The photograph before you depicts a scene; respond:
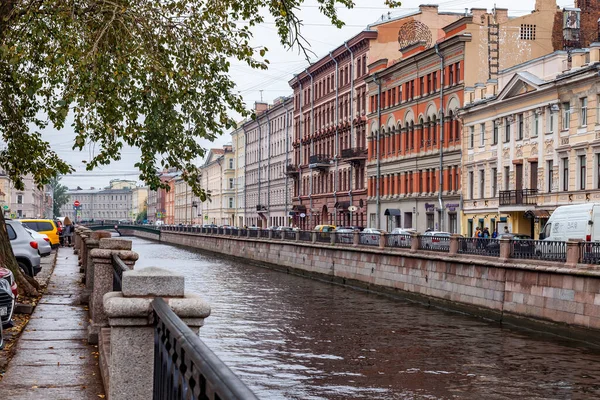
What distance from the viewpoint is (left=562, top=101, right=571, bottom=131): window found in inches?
1784

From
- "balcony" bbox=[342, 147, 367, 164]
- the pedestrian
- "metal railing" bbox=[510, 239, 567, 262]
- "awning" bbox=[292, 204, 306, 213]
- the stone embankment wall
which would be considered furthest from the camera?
"awning" bbox=[292, 204, 306, 213]

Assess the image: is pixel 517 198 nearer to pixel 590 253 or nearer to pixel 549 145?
pixel 549 145

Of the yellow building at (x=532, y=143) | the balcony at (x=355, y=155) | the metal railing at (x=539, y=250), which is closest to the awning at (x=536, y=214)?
the yellow building at (x=532, y=143)

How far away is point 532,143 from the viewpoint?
48906 mm

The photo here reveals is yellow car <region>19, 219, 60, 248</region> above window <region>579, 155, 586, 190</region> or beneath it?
beneath

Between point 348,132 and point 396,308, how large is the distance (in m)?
46.9

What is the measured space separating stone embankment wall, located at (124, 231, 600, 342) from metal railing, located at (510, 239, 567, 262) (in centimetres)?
23

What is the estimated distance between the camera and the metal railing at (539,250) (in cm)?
2505

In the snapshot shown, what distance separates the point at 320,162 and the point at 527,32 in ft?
92.1

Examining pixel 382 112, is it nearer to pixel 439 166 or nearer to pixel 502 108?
pixel 439 166

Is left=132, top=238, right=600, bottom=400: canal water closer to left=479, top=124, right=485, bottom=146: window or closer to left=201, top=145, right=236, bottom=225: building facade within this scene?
left=479, top=124, right=485, bottom=146: window

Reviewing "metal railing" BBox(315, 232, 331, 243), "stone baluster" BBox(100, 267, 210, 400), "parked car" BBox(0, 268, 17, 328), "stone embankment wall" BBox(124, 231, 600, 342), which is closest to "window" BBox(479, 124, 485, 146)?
"metal railing" BBox(315, 232, 331, 243)

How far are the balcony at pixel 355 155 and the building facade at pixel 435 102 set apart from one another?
8.55 feet

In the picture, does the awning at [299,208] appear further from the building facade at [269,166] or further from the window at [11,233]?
the window at [11,233]
